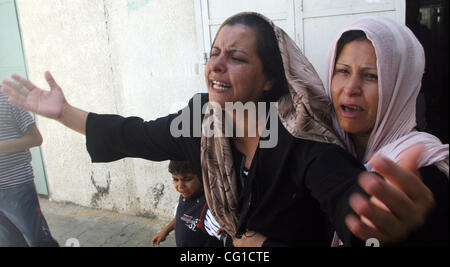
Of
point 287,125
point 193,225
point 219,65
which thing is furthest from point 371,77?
point 193,225

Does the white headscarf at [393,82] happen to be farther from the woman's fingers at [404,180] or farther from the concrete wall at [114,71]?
the concrete wall at [114,71]

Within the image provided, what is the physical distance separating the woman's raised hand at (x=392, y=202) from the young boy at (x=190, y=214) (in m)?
1.03

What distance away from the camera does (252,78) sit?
146 cm

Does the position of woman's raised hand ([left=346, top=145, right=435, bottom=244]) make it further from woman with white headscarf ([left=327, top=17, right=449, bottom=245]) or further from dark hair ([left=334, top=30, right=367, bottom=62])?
dark hair ([left=334, top=30, right=367, bottom=62])

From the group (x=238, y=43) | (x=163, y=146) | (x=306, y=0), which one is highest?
(x=306, y=0)

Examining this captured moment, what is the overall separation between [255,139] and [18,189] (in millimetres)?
1622

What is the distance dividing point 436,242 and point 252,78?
34.0 inches

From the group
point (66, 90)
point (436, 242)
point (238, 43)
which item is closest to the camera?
point (436, 242)

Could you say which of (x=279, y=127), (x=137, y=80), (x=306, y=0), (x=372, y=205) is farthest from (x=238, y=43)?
(x=137, y=80)

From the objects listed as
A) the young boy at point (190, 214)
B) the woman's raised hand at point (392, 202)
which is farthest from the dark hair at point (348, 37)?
the young boy at point (190, 214)

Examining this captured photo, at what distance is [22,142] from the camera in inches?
86.4

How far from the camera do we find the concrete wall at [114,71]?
3242 mm

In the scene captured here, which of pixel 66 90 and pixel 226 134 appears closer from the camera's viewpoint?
pixel 226 134

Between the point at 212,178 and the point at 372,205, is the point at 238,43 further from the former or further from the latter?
the point at 372,205
